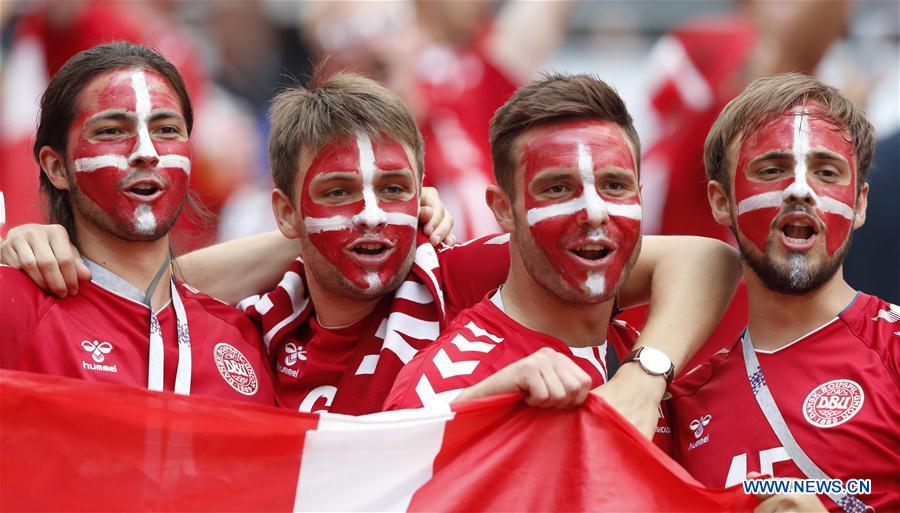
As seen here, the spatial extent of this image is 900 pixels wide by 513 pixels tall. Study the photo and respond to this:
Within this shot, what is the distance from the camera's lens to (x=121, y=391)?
371 cm

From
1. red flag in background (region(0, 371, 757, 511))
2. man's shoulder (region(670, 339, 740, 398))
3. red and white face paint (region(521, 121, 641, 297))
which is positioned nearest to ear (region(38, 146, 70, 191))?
red flag in background (region(0, 371, 757, 511))

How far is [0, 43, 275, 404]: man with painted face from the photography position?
439 cm

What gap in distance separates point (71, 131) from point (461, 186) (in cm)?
391

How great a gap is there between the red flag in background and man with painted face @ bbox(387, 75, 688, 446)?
0.35 m

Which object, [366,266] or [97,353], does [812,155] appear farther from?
[97,353]

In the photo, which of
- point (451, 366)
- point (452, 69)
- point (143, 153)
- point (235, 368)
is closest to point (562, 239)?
point (451, 366)

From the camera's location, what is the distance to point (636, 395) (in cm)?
401

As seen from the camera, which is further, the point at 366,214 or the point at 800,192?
the point at 366,214

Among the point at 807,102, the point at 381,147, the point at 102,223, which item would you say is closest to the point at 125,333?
the point at 102,223

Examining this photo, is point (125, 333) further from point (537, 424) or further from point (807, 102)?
point (807, 102)

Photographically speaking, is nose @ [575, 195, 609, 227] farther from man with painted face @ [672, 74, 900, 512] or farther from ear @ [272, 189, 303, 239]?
ear @ [272, 189, 303, 239]

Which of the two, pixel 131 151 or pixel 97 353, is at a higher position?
pixel 131 151

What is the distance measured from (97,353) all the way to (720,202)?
1.90 m

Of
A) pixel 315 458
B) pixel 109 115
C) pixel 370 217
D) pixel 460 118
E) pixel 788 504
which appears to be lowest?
pixel 788 504
